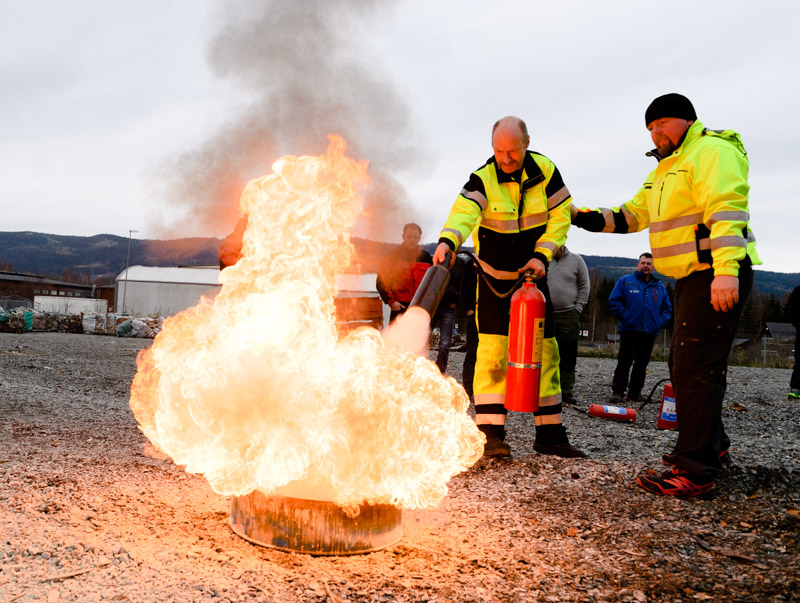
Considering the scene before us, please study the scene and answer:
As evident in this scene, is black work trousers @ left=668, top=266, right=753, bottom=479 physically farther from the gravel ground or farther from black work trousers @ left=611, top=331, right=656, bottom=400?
black work trousers @ left=611, top=331, right=656, bottom=400

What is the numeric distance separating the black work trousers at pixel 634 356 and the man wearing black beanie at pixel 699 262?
460cm

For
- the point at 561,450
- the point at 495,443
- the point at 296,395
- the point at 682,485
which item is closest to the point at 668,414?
the point at 561,450

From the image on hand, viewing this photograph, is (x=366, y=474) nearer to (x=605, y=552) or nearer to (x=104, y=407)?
(x=605, y=552)

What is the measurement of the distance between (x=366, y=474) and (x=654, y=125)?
9.91 ft

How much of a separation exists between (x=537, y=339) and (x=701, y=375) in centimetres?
105

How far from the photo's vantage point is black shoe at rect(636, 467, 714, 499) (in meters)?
3.47

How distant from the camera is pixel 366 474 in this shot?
9.42 ft

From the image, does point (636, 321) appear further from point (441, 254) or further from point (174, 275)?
point (174, 275)

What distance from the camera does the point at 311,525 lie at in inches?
107

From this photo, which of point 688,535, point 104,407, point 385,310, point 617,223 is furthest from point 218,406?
point 385,310

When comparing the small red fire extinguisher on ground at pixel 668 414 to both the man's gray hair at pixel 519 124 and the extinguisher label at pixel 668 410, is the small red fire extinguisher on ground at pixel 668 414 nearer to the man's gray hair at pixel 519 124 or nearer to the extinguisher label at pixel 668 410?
the extinguisher label at pixel 668 410

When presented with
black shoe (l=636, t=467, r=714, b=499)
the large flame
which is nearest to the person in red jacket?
the large flame

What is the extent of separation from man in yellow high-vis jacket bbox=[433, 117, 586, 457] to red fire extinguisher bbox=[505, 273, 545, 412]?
10.0 inches

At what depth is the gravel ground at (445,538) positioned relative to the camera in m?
2.42
